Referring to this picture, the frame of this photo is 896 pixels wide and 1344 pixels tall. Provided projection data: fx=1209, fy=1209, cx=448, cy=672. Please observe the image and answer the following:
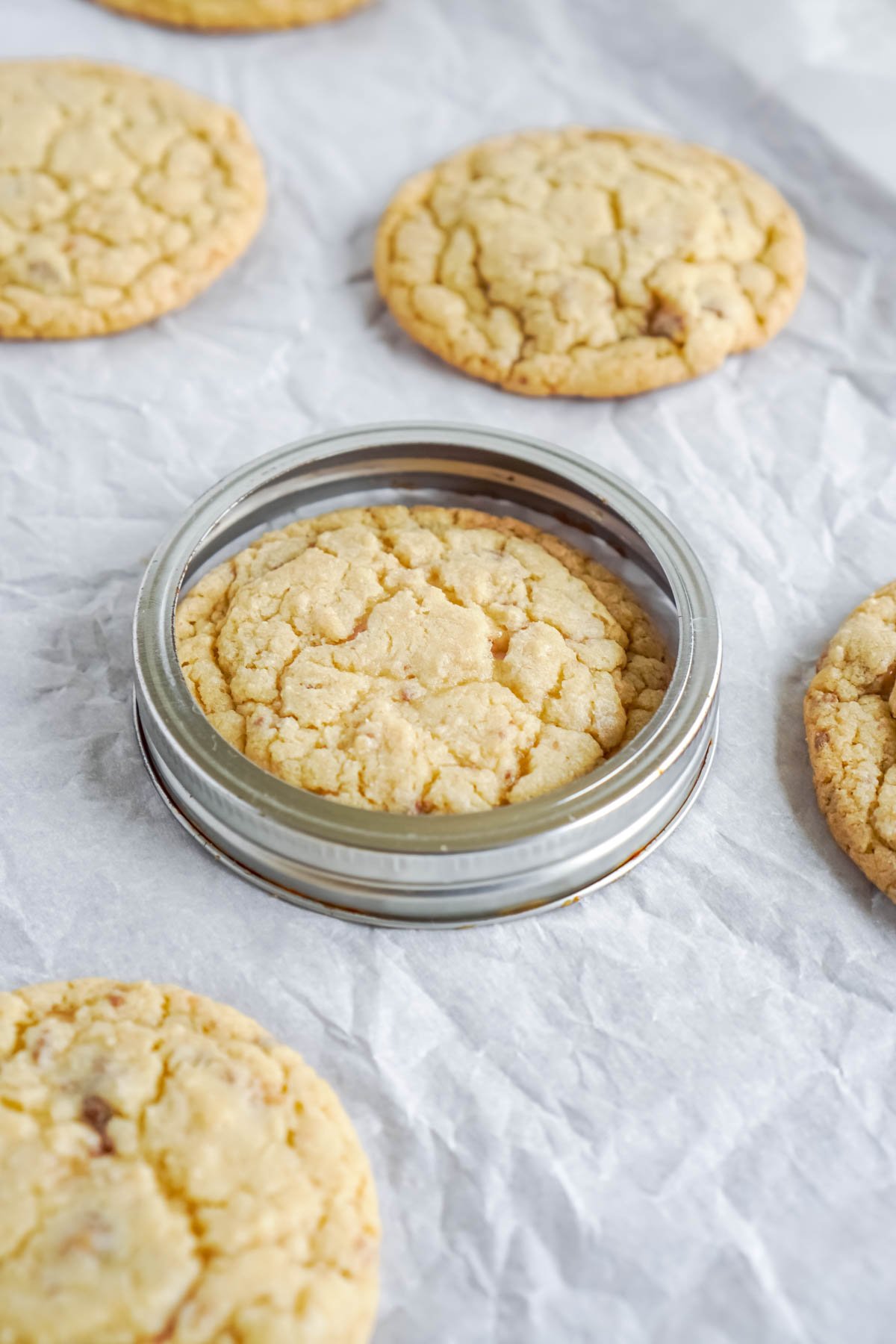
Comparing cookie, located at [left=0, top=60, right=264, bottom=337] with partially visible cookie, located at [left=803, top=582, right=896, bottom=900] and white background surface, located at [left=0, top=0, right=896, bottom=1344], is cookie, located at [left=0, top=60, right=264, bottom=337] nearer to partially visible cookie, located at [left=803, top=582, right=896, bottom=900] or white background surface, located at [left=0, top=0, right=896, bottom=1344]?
white background surface, located at [left=0, top=0, right=896, bottom=1344]

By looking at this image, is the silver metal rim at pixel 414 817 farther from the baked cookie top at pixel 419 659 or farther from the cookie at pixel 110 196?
the cookie at pixel 110 196

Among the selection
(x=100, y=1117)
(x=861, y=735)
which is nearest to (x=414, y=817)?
(x=100, y=1117)

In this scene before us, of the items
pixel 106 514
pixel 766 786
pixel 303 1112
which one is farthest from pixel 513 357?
pixel 303 1112

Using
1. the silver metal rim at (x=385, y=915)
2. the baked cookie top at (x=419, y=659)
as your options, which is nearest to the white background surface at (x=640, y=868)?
the silver metal rim at (x=385, y=915)

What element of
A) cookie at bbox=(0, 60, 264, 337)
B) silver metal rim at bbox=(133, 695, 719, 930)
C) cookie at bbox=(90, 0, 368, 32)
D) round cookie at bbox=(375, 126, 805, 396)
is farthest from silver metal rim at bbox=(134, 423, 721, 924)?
cookie at bbox=(90, 0, 368, 32)

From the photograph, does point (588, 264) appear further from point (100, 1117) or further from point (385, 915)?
point (100, 1117)

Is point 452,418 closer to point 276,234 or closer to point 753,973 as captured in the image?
point 276,234
